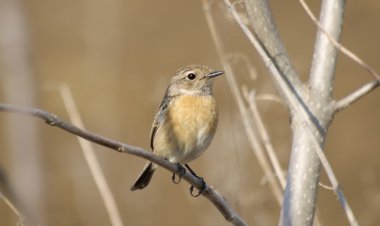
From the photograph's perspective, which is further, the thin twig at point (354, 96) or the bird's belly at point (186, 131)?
the bird's belly at point (186, 131)

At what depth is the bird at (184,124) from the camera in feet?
12.2

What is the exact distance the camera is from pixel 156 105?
6.65 meters

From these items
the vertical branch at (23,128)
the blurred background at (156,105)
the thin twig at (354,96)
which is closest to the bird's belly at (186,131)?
the blurred background at (156,105)

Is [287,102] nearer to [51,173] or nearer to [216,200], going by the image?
[216,200]

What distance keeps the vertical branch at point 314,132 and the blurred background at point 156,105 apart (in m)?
1.32

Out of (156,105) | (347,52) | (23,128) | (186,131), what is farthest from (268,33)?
(156,105)

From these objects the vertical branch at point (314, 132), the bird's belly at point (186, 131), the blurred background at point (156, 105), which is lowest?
the vertical branch at point (314, 132)

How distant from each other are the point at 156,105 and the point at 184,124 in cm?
291

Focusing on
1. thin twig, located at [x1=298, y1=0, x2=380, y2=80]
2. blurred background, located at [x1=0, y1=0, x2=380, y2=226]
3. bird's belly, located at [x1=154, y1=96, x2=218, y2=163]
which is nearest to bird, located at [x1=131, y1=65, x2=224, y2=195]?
bird's belly, located at [x1=154, y1=96, x2=218, y2=163]

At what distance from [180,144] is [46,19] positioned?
9249mm

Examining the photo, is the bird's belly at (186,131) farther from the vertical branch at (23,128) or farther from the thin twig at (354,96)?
the vertical branch at (23,128)

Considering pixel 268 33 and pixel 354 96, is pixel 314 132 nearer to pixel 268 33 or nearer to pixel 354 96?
pixel 354 96

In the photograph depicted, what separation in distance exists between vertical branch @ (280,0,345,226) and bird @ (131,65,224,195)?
1.15 meters

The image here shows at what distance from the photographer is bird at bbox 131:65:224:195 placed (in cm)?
372
